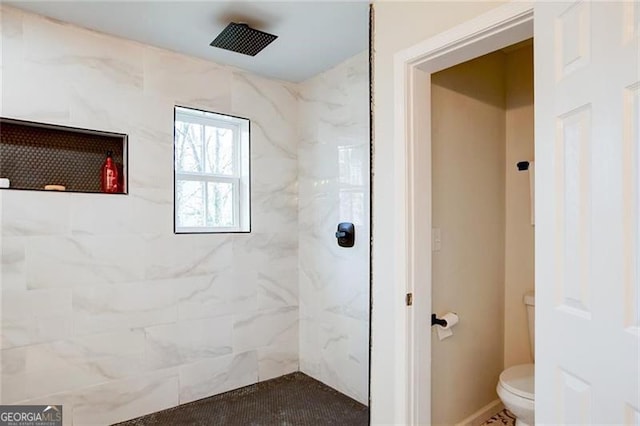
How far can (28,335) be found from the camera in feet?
6.98

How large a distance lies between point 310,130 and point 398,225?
149 cm

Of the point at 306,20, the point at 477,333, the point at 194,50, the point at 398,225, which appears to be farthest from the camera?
the point at 194,50

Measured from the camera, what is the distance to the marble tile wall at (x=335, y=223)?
8.80ft

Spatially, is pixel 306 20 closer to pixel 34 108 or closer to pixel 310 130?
pixel 310 130

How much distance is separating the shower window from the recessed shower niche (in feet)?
1.32

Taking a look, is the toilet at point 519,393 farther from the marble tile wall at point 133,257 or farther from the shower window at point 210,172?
the shower window at point 210,172

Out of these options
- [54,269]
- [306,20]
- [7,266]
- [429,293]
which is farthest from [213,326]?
[306,20]

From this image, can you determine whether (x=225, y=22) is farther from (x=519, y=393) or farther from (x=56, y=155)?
(x=519, y=393)
